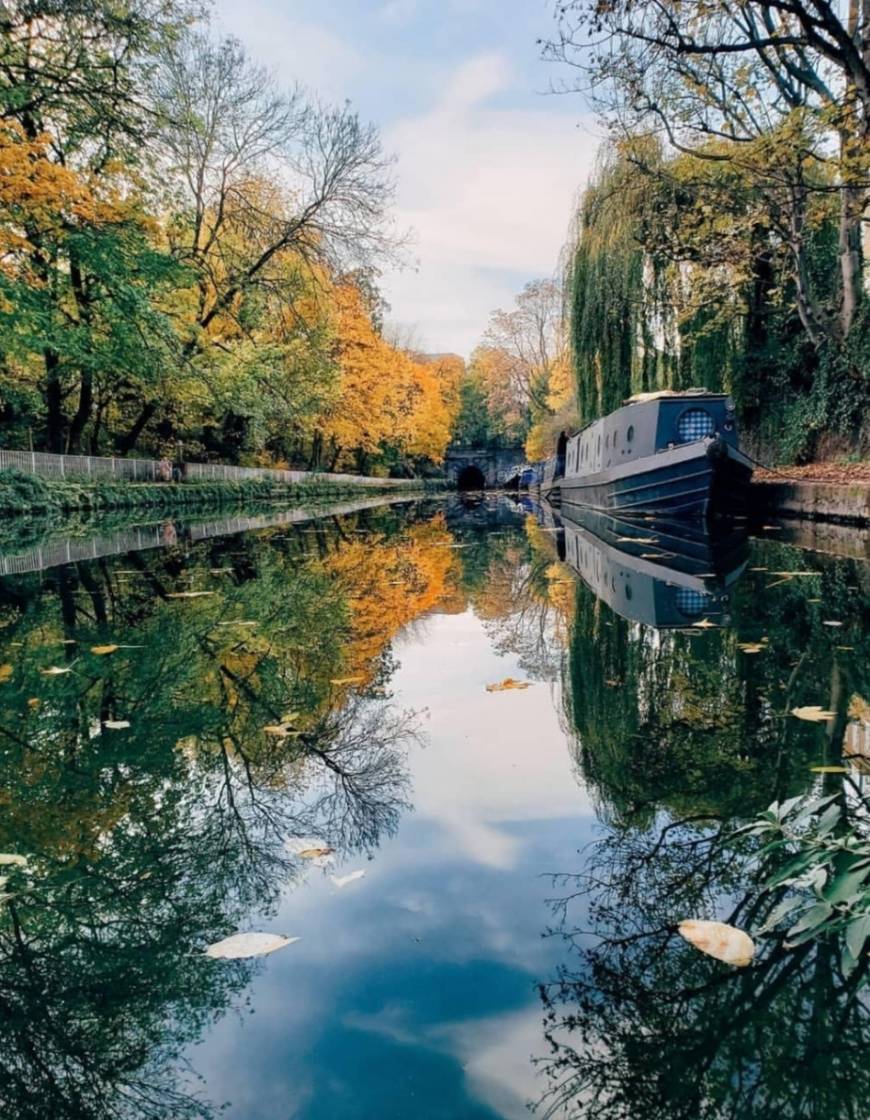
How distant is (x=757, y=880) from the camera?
4.97 ft

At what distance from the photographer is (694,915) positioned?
4.67ft

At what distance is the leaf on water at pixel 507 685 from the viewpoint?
10.7 ft

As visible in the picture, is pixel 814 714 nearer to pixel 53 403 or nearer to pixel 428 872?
pixel 428 872

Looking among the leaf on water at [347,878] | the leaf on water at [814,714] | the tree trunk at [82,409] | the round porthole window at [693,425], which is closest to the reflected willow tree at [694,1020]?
the leaf on water at [347,878]

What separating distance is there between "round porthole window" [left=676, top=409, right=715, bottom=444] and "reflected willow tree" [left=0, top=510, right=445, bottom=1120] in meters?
9.47

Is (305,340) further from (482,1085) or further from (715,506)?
(482,1085)

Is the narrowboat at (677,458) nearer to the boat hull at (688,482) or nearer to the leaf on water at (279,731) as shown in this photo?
the boat hull at (688,482)

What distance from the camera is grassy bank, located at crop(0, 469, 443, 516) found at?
1414cm

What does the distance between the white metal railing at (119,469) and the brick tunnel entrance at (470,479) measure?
2752 centimetres

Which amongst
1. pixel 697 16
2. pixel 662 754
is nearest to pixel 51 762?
pixel 662 754

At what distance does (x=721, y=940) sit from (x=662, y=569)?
5287mm

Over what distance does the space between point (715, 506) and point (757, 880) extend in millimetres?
11087

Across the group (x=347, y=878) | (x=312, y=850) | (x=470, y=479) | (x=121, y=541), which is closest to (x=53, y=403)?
(x=121, y=541)

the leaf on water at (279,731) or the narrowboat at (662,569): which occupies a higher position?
the narrowboat at (662,569)
